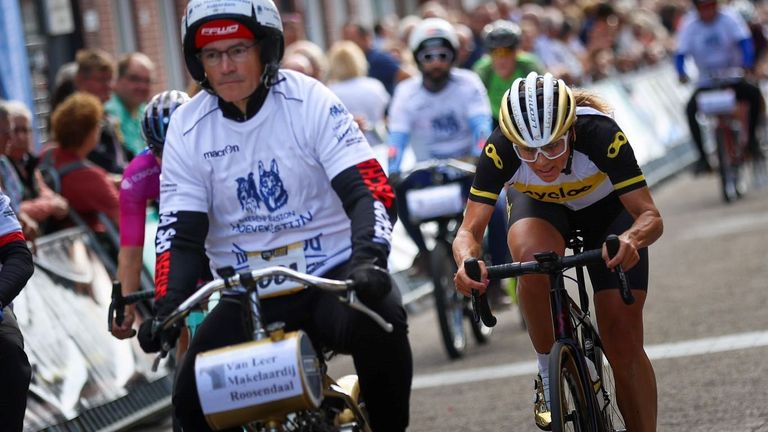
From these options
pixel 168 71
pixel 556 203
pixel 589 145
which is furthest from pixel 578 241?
pixel 168 71

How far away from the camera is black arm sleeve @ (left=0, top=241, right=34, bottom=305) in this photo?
586 centimetres

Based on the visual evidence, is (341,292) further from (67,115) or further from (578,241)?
(67,115)

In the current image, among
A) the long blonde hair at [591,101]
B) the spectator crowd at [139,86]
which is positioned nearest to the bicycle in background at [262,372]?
the long blonde hair at [591,101]

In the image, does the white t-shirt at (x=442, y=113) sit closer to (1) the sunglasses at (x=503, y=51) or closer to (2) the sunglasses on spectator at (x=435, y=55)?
(2) the sunglasses on spectator at (x=435, y=55)

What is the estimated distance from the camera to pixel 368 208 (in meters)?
5.36

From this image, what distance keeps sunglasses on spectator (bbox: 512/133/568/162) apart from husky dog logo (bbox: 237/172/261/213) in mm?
985

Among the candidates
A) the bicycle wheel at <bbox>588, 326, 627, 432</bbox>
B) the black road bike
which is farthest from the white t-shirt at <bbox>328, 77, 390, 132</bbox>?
the black road bike

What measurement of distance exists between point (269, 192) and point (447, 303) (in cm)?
515

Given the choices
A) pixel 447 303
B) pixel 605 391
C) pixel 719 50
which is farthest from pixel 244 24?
pixel 719 50

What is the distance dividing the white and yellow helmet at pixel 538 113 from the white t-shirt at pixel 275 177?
574 millimetres

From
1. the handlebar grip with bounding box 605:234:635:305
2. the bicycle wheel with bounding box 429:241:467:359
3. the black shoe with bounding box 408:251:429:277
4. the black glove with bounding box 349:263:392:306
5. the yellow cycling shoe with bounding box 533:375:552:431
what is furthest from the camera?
the black shoe with bounding box 408:251:429:277

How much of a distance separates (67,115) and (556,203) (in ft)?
15.9

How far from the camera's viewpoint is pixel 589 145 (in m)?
5.96

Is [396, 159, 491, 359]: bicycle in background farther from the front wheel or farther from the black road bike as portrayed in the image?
the front wheel
